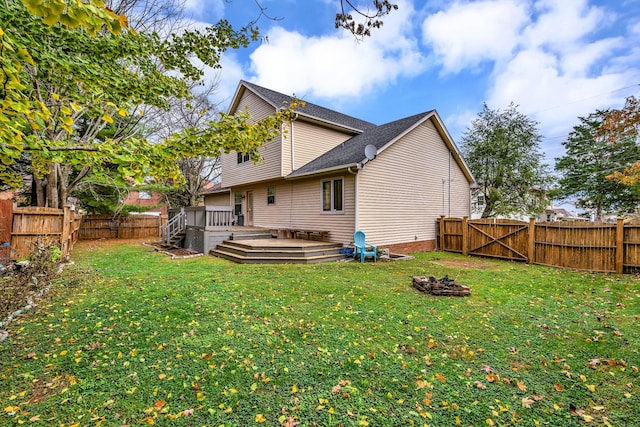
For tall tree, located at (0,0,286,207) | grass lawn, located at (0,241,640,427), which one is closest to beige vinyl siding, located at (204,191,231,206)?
grass lawn, located at (0,241,640,427)

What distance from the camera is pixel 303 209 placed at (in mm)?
13047

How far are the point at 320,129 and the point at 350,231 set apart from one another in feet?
20.1

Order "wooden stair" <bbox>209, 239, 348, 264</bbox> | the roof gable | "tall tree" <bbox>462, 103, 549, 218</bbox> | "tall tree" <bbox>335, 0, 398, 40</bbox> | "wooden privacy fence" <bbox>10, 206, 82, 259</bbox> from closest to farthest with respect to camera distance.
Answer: "tall tree" <bbox>335, 0, 398, 40</bbox>, "wooden privacy fence" <bbox>10, 206, 82, 259</bbox>, "wooden stair" <bbox>209, 239, 348, 264</bbox>, the roof gable, "tall tree" <bbox>462, 103, 549, 218</bbox>

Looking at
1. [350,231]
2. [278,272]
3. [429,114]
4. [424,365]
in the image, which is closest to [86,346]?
[424,365]

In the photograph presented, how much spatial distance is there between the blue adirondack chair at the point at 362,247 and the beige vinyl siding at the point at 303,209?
417mm

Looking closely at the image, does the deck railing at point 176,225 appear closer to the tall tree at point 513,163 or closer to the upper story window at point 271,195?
the upper story window at point 271,195

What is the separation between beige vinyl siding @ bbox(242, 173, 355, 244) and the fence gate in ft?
18.6

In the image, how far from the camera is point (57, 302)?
529cm

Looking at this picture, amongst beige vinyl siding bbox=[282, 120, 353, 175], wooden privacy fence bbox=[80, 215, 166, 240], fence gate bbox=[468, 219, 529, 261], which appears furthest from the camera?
wooden privacy fence bbox=[80, 215, 166, 240]

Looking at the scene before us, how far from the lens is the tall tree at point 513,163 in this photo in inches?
698

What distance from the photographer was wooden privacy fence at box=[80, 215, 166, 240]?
17.9m

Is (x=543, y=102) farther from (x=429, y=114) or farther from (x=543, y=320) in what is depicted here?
(x=543, y=320)

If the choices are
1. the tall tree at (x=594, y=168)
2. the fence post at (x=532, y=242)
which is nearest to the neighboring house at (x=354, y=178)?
the fence post at (x=532, y=242)

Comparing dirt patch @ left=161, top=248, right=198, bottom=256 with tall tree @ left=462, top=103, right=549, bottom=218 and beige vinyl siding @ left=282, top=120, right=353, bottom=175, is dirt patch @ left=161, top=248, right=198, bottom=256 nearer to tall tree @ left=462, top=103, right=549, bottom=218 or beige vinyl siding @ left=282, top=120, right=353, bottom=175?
beige vinyl siding @ left=282, top=120, right=353, bottom=175
